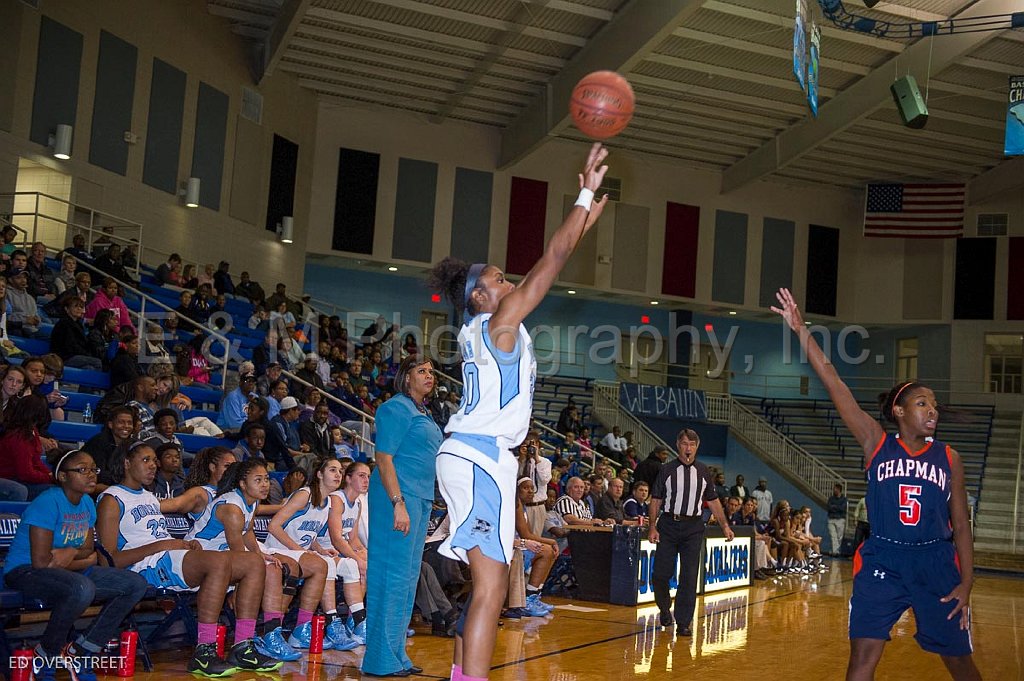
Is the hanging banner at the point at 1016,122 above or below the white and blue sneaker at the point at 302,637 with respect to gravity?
above

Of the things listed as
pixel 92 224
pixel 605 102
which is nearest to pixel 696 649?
pixel 605 102

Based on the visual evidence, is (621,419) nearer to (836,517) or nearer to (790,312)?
(836,517)

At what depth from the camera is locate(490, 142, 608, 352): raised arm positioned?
3707 mm

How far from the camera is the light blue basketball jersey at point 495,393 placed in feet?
12.8

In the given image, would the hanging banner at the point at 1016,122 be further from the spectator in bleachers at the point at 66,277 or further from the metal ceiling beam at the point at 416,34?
the spectator in bleachers at the point at 66,277

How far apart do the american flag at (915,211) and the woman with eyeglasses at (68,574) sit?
22.8 metres

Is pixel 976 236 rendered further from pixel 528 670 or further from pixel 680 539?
pixel 528 670

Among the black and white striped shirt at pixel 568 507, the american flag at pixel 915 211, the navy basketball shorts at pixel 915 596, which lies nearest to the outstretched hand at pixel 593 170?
the navy basketball shorts at pixel 915 596

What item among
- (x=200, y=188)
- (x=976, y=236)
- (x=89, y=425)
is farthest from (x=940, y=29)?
(x=89, y=425)

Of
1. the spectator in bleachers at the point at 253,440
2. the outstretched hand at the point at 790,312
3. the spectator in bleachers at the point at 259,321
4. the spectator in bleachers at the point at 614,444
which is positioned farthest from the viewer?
the spectator in bleachers at the point at 614,444

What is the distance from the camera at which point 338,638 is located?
21.1 feet

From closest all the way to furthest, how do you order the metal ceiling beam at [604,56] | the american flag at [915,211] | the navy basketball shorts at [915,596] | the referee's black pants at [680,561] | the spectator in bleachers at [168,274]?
the navy basketball shorts at [915,596] → the referee's black pants at [680,561] → the spectator in bleachers at [168,274] → the metal ceiling beam at [604,56] → the american flag at [915,211]

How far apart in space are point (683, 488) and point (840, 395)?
446 centimetres

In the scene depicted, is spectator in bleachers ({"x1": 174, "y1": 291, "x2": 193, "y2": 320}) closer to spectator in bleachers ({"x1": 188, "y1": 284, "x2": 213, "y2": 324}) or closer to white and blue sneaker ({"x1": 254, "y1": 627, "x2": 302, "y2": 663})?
spectator in bleachers ({"x1": 188, "y1": 284, "x2": 213, "y2": 324})
